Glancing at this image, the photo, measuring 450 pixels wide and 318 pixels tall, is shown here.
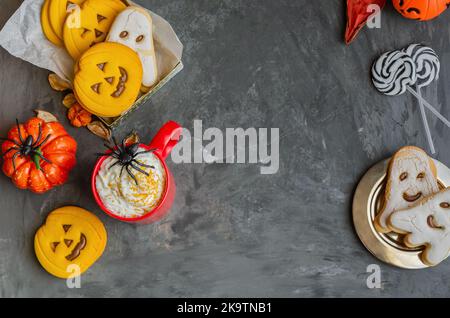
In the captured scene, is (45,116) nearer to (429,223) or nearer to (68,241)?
(68,241)

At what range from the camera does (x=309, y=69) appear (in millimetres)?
1242

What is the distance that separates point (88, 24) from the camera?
115 cm

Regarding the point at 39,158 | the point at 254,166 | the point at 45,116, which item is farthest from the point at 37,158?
the point at 254,166

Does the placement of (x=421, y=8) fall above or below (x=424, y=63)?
above

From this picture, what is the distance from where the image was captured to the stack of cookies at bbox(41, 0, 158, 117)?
1105mm

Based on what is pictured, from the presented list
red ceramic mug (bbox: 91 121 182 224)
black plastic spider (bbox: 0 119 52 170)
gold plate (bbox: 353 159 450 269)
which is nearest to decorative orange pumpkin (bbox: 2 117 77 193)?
black plastic spider (bbox: 0 119 52 170)

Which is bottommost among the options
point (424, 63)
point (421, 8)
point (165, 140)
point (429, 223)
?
point (429, 223)

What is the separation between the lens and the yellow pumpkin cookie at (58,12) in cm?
115

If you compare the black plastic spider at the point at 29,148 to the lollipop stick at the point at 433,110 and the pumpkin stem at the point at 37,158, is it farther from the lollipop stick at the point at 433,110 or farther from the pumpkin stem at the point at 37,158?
the lollipop stick at the point at 433,110

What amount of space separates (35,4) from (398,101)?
750mm

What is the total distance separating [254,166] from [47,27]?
489 millimetres

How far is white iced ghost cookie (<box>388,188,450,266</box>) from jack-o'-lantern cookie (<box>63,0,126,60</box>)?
A: 25.9 inches
